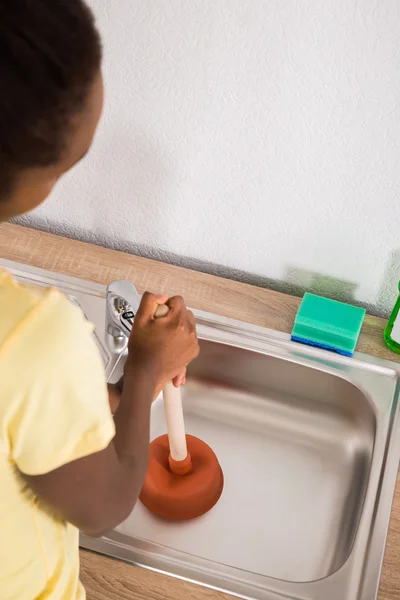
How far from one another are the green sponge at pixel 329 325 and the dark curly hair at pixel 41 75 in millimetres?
647

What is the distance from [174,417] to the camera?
2.61 ft

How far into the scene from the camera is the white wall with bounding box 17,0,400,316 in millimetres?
789

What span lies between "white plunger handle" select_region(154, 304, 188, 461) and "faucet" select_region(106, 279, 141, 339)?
6.0 inches

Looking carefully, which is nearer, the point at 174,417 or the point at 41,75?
the point at 41,75

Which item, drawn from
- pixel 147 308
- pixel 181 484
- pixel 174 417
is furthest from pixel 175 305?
pixel 181 484

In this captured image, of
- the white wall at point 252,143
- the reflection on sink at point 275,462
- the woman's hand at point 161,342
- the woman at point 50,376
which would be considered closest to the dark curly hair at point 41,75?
the woman at point 50,376

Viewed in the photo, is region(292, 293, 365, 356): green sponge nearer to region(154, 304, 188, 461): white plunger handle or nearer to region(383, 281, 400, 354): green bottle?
region(383, 281, 400, 354): green bottle

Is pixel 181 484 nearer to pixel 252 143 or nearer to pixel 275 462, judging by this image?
pixel 275 462

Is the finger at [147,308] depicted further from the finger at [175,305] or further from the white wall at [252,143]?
the white wall at [252,143]

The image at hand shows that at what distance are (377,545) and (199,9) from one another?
69 centimetres

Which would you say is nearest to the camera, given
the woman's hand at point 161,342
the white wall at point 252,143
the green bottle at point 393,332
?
the woman's hand at point 161,342

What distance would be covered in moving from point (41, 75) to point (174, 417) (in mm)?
530

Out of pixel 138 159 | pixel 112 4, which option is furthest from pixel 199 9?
pixel 138 159

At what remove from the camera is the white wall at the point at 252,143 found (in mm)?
789
